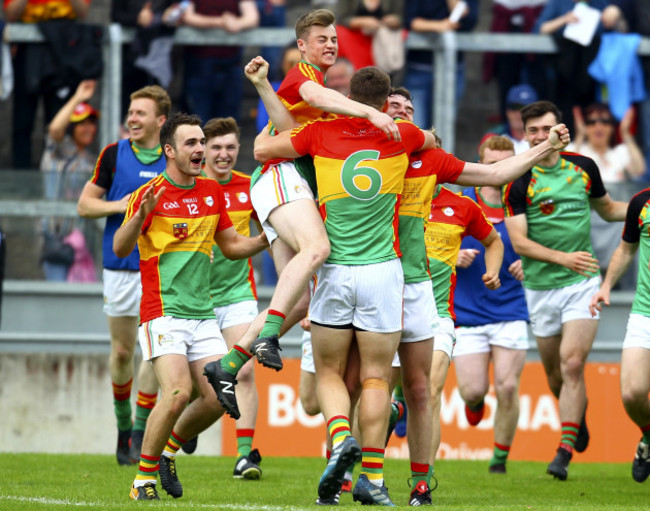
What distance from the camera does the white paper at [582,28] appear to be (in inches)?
584

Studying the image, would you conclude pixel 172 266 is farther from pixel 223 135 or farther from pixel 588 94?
pixel 588 94

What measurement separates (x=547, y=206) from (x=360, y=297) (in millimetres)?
3658

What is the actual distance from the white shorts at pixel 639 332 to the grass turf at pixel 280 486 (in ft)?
3.58

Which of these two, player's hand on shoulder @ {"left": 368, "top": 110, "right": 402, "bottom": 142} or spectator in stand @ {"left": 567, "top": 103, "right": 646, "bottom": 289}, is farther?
spectator in stand @ {"left": 567, "top": 103, "right": 646, "bottom": 289}

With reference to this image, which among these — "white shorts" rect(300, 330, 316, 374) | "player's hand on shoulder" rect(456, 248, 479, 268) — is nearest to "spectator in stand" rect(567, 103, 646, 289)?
"player's hand on shoulder" rect(456, 248, 479, 268)

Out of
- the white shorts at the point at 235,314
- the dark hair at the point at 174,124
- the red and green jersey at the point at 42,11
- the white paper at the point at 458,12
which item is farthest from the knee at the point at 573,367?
the red and green jersey at the point at 42,11

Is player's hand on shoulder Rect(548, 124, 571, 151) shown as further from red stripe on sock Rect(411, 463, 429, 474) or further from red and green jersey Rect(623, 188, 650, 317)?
red stripe on sock Rect(411, 463, 429, 474)

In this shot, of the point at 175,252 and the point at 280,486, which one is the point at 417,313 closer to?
the point at 175,252

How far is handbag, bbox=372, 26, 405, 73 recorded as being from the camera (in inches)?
567

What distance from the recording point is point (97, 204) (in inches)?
407

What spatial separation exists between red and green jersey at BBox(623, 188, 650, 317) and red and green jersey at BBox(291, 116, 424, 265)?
2461 mm

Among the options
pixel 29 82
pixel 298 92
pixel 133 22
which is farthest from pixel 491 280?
pixel 29 82

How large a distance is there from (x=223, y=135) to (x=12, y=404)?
4.39 meters

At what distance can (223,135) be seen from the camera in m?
10.1
